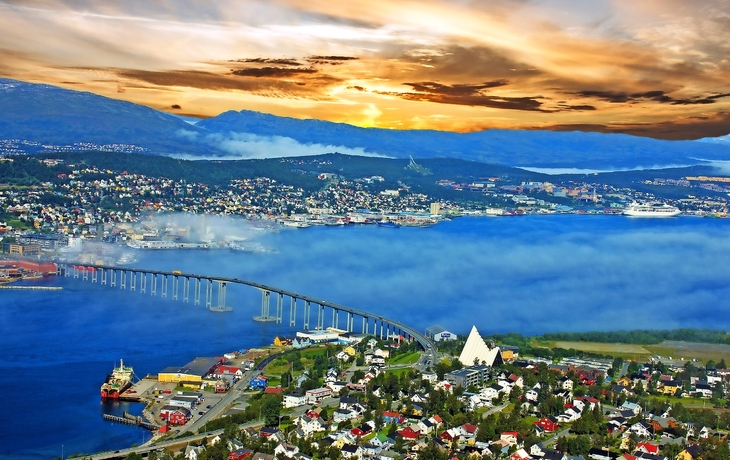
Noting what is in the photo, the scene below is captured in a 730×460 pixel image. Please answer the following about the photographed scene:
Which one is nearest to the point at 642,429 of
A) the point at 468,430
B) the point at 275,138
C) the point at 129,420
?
the point at 468,430

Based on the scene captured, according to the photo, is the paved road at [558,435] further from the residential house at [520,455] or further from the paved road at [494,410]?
the paved road at [494,410]

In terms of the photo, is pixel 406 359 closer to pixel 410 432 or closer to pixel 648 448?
pixel 410 432

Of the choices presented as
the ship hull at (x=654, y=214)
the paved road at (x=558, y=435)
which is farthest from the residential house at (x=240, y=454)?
the ship hull at (x=654, y=214)

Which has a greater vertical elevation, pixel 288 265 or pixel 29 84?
pixel 29 84

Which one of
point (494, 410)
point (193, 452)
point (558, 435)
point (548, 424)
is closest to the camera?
point (193, 452)

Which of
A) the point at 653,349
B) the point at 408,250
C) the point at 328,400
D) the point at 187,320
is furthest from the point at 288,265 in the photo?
the point at 328,400

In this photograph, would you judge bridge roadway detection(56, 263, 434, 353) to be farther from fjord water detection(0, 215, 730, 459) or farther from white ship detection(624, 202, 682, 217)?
white ship detection(624, 202, 682, 217)

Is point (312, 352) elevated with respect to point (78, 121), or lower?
A: lower

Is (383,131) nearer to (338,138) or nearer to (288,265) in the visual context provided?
(338,138)
